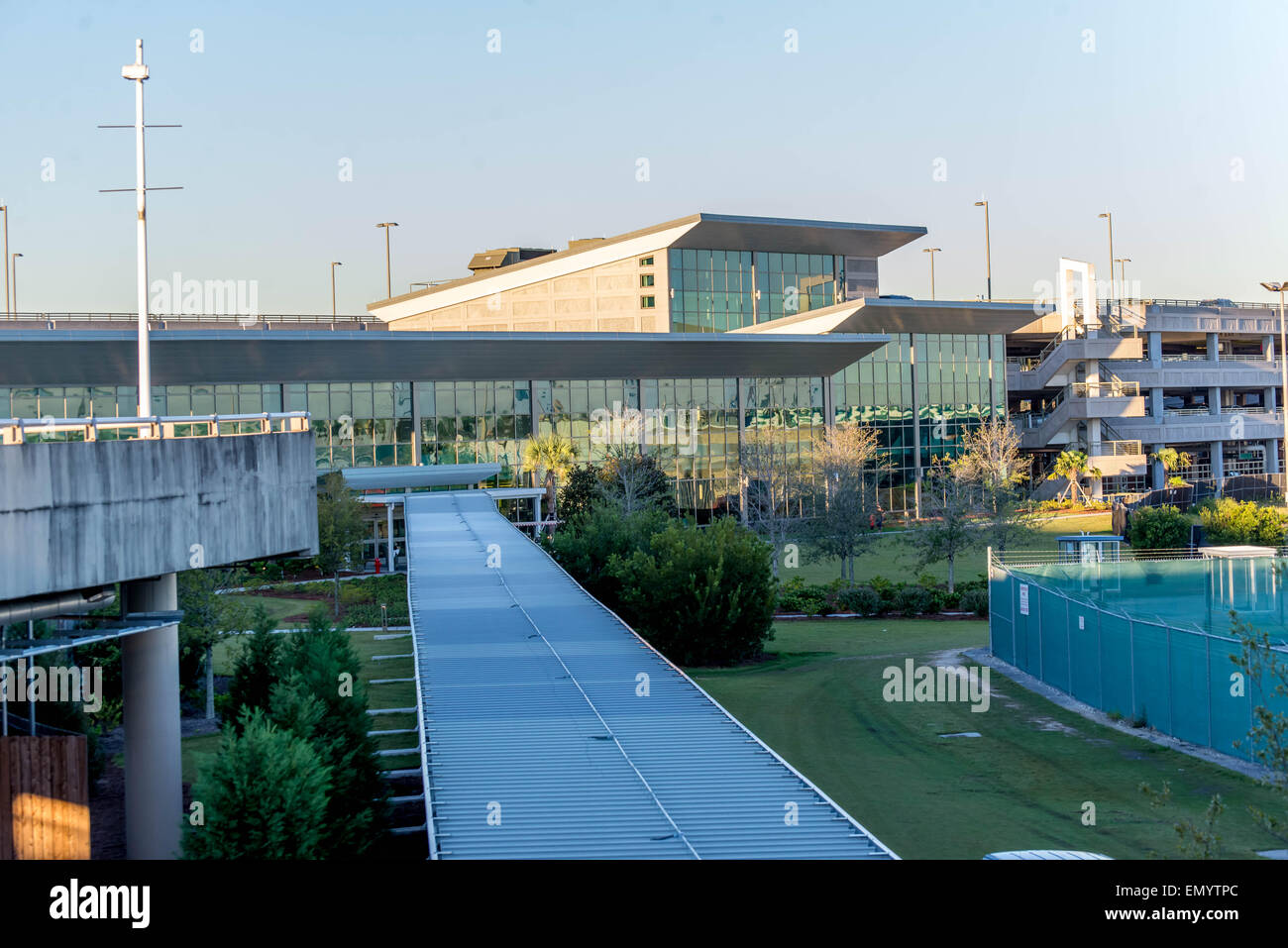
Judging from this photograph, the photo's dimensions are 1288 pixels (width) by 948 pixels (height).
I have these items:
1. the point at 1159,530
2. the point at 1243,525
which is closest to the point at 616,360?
the point at 1159,530

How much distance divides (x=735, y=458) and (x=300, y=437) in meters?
51.0

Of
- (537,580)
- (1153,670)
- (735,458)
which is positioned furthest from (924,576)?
(735,458)

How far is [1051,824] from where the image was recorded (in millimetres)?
15977

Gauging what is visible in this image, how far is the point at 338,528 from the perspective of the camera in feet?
132

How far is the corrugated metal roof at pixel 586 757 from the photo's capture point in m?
12.2

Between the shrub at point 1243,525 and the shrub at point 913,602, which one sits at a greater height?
the shrub at point 1243,525

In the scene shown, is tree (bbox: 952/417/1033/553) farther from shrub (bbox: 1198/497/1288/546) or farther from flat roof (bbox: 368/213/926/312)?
flat roof (bbox: 368/213/926/312)

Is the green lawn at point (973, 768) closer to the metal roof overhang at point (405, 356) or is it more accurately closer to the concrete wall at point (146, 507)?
the concrete wall at point (146, 507)

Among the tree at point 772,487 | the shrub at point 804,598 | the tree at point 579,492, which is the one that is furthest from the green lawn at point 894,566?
the tree at point 579,492

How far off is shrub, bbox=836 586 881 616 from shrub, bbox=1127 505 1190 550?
1507 cm

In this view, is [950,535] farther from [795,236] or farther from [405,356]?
[795,236]

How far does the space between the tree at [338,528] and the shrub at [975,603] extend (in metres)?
19.0

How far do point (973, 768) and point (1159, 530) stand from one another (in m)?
32.0
